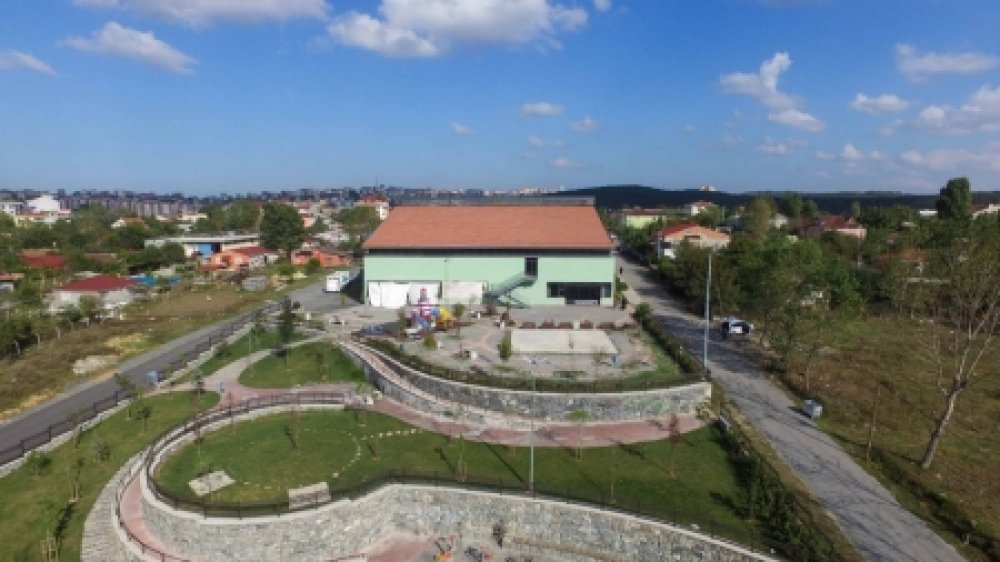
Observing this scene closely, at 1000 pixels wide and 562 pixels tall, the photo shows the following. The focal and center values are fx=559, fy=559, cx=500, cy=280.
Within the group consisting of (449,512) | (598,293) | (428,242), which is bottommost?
(449,512)

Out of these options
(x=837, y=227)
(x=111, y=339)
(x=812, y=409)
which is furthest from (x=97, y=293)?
(x=837, y=227)

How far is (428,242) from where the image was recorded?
157ft

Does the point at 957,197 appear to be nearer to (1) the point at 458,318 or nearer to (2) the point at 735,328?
(2) the point at 735,328

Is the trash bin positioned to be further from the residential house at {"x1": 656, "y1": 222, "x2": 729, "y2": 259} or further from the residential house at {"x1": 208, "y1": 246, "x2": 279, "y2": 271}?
the residential house at {"x1": 208, "y1": 246, "x2": 279, "y2": 271}

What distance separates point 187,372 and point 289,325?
7121 millimetres

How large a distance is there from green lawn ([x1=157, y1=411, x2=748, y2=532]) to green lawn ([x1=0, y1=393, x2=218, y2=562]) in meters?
3.45

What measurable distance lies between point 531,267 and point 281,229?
5126 centimetres

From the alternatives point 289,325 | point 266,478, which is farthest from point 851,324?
point 289,325

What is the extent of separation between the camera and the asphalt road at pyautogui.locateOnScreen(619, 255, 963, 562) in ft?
60.2

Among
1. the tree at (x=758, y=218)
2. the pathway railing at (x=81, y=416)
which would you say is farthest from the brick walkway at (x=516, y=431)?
the tree at (x=758, y=218)

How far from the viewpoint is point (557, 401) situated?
90.8ft

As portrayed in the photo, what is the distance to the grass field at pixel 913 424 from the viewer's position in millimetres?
21000

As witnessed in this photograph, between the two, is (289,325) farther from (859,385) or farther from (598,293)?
(859,385)

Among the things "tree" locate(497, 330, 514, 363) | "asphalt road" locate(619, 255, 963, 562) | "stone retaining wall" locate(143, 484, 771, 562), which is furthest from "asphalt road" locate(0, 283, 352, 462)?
"asphalt road" locate(619, 255, 963, 562)
